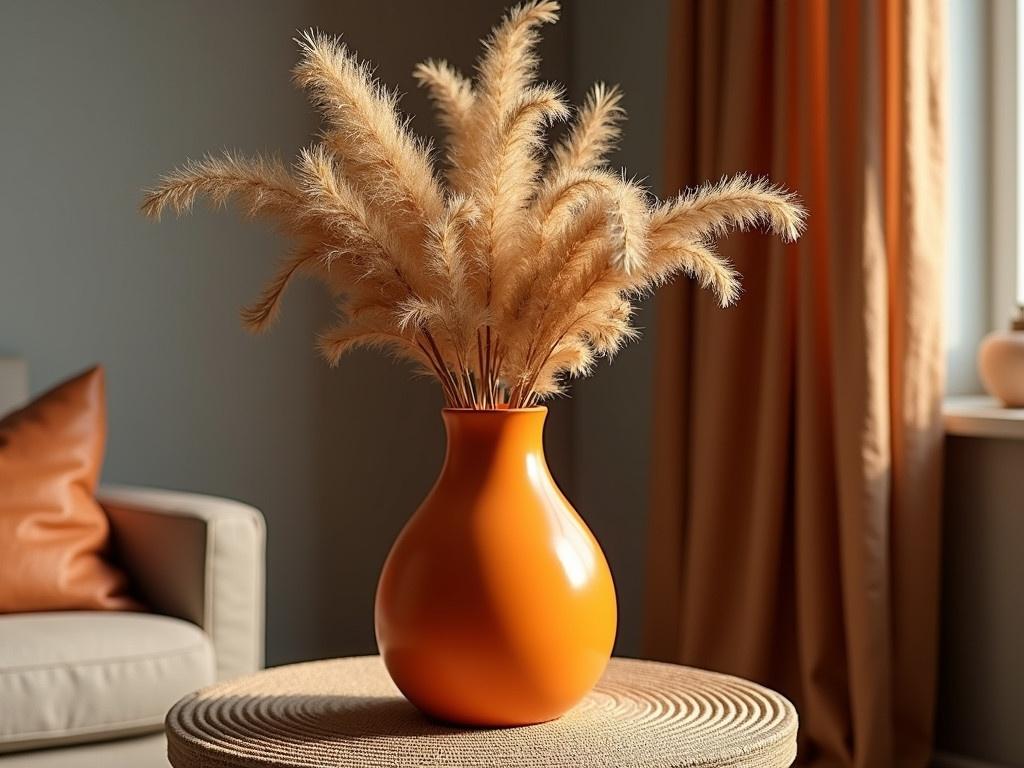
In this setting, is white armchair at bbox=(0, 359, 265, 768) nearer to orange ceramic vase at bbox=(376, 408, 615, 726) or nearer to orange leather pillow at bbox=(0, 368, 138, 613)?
orange leather pillow at bbox=(0, 368, 138, 613)

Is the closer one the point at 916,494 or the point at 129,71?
the point at 916,494

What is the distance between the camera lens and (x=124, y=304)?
3.09 metres

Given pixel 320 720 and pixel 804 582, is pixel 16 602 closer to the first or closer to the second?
pixel 320 720

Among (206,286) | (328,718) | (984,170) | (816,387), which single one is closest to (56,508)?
(206,286)

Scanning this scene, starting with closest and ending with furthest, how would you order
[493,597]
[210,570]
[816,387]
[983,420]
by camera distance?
[493,597] → [210,570] → [983,420] → [816,387]

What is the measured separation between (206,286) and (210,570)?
1.11 meters

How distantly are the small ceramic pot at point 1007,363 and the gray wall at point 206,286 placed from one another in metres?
1.43

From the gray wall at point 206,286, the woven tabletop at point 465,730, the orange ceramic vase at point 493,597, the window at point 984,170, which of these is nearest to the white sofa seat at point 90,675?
the woven tabletop at point 465,730

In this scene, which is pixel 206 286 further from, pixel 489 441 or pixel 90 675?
pixel 489 441

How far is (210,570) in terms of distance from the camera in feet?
7.32

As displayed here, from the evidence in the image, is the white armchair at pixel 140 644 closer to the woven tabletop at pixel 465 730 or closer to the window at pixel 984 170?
the woven tabletop at pixel 465 730

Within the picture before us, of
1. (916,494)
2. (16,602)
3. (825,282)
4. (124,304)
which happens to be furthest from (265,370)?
(916,494)

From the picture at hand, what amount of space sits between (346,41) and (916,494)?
1737 millimetres

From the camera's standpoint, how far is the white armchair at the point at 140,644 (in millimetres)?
1993
